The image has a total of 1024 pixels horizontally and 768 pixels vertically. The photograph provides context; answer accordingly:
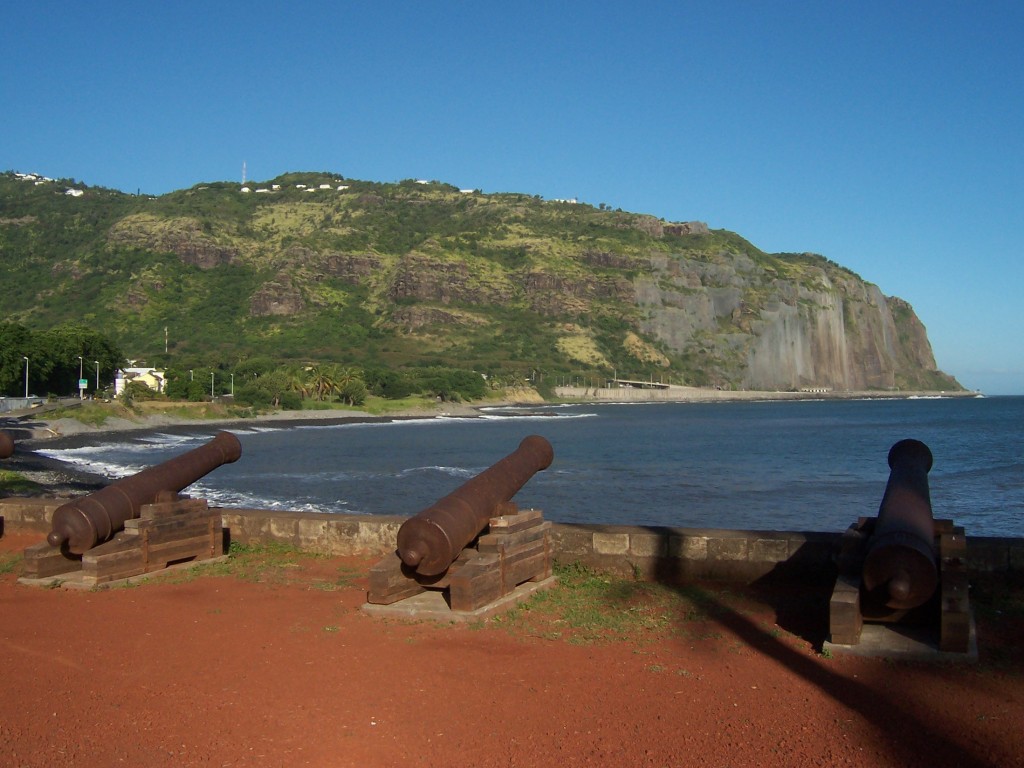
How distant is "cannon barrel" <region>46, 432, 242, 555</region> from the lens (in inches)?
348

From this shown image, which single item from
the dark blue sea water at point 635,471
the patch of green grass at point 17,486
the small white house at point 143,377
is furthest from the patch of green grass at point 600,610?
the small white house at point 143,377

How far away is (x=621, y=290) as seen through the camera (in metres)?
198

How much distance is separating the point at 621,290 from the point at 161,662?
194m

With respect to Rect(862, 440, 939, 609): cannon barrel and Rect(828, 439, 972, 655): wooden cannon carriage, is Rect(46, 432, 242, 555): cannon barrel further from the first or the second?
Rect(862, 440, 939, 609): cannon barrel

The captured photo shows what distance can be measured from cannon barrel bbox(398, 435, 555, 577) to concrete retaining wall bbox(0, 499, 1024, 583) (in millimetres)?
1308

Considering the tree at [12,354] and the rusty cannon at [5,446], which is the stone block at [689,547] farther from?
the tree at [12,354]

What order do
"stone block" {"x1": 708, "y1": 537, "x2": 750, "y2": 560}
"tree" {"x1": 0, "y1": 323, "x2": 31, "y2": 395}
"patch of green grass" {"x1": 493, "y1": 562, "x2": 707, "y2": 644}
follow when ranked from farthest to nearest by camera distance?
"tree" {"x1": 0, "y1": 323, "x2": 31, "y2": 395} → "stone block" {"x1": 708, "y1": 537, "x2": 750, "y2": 560} → "patch of green grass" {"x1": 493, "y1": 562, "x2": 707, "y2": 644}

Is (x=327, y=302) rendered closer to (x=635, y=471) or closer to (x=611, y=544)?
(x=635, y=471)

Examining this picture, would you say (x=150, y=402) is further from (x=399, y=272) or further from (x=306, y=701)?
(x=399, y=272)

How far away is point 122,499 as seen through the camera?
361 inches

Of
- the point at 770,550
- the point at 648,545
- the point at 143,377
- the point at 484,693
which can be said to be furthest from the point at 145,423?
the point at 484,693

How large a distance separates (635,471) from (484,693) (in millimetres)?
40512

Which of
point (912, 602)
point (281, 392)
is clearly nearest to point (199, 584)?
point (912, 602)

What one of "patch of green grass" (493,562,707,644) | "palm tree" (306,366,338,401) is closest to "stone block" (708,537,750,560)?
"patch of green grass" (493,562,707,644)
